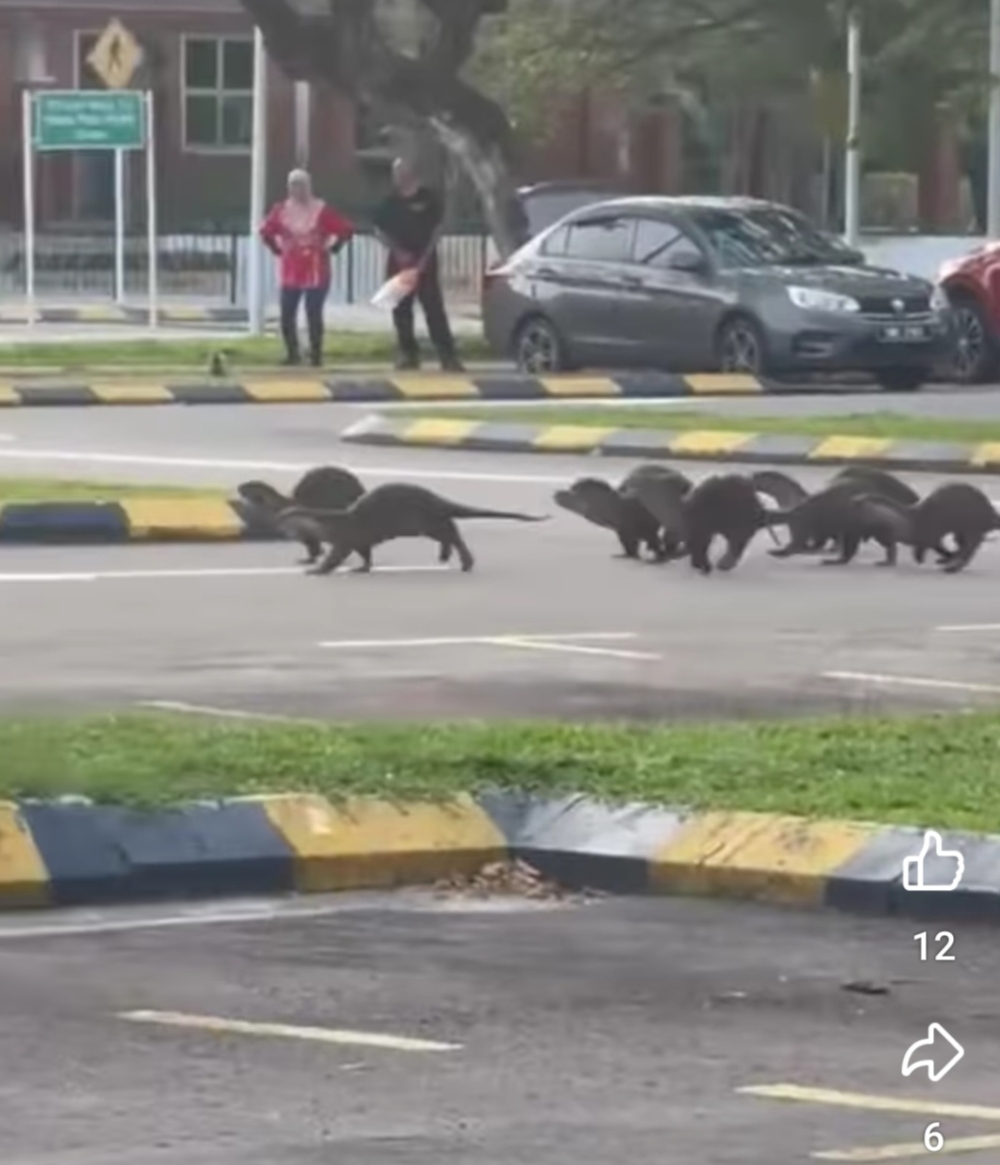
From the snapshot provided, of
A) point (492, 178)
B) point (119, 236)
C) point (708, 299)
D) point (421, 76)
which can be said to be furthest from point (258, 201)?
point (708, 299)

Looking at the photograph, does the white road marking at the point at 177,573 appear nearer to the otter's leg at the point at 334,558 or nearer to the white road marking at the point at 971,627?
the otter's leg at the point at 334,558

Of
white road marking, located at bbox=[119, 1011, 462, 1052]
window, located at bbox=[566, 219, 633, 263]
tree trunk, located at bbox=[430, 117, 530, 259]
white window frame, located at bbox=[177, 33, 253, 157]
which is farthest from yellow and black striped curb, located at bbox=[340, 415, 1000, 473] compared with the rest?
white window frame, located at bbox=[177, 33, 253, 157]

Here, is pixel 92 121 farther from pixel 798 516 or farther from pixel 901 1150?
pixel 901 1150

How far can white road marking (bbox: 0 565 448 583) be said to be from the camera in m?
18.2

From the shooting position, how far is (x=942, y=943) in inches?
374

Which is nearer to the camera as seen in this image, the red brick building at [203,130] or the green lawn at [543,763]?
the green lawn at [543,763]

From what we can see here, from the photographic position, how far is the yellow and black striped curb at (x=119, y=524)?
19.9m

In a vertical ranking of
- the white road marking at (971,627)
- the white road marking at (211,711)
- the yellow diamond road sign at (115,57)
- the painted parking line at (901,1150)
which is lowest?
the white road marking at (971,627)

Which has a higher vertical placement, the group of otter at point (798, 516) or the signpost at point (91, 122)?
the signpost at point (91, 122)

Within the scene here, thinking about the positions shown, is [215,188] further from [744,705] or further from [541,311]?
[744,705]

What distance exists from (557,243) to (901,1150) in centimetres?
2710

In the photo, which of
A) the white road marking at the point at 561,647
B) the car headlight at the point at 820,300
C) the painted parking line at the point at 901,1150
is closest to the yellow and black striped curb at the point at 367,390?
the car headlight at the point at 820,300

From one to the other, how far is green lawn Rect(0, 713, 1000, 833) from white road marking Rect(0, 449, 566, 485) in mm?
11557

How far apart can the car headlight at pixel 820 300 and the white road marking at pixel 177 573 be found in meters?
13.3
